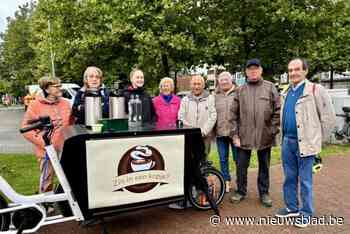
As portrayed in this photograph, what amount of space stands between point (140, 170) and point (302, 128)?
1.80 meters

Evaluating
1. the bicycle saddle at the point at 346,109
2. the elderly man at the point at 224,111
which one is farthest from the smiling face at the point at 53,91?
the bicycle saddle at the point at 346,109

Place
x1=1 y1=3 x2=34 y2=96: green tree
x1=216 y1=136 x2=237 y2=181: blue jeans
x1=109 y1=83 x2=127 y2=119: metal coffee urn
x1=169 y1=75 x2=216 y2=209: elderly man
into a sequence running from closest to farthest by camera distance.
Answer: x1=109 y1=83 x2=127 y2=119: metal coffee urn → x1=169 y1=75 x2=216 y2=209: elderly man → x1=216 y1=136 x2=237 y2=181: blue jeans → x1=1 y1=3 x2=34 y2=96: green tree

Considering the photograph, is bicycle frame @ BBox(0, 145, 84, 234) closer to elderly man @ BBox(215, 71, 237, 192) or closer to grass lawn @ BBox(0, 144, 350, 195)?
grass lawn @ BBox(0, 144, 350, 195)

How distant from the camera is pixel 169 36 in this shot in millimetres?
12688

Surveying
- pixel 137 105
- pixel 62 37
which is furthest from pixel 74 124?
pixel 62 37

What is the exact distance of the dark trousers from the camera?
480 cm

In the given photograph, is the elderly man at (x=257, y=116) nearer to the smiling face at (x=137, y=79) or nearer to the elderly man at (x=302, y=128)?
the elderly man at (x=302, y=128)

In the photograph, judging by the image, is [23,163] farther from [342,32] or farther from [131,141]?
[342,32]

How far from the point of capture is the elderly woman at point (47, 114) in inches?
169

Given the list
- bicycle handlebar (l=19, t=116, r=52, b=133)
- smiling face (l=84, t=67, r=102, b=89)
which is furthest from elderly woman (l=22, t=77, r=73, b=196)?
bicycle handlebar (l=19, t=116, r=52, b=133)

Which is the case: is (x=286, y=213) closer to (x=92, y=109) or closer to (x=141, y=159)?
(x=141, y=159)

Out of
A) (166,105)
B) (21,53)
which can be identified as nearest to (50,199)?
(166,105)

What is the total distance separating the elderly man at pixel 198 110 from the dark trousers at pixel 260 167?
571 millimetres

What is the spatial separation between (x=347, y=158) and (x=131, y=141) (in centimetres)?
585
